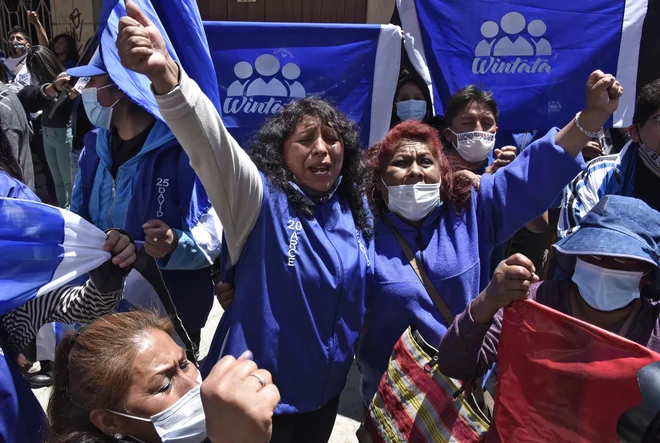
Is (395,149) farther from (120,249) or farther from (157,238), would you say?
(120,249)

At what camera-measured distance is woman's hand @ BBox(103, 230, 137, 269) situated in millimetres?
1741

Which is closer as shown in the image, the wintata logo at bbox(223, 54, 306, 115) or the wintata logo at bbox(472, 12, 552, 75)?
the wintata logo at bbox(223, 54, 306, 115)

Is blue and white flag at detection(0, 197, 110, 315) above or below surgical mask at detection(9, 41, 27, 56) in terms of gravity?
below

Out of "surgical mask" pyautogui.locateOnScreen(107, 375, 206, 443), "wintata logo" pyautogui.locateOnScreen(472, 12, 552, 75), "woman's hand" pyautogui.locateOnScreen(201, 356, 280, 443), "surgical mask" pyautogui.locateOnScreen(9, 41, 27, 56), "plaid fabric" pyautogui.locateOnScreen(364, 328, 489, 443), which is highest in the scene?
"surgical mask" pyautogui.locateOnScreen(9, 41, 27, 56)

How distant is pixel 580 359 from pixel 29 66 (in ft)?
18.9

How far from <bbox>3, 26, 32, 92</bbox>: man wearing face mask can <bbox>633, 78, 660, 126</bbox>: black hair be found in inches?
232

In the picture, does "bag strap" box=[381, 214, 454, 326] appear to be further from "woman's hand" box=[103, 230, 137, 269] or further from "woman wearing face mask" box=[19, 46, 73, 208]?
"woman wearing face mask" box=[19, 46, 73, 208]

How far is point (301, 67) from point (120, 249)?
7.81 ft

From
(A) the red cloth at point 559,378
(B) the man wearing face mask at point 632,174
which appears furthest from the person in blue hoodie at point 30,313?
(B) the man wearing face mask at point 632,174

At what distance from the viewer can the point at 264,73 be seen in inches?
146

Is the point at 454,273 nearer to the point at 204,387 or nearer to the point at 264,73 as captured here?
the point at 204,387

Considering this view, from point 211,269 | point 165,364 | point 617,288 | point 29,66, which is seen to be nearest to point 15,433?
point 165,364

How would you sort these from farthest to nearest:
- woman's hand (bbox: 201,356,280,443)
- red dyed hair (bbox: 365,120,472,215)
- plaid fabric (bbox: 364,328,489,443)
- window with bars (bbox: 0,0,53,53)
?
window with bars (bbox: 0,0,53,53) < red dyed hair (bbox: 365,120,472,215) < plaid fabric (bbox: 364,328,489,443) < woman's hand (bbox: 201,356,280,443)

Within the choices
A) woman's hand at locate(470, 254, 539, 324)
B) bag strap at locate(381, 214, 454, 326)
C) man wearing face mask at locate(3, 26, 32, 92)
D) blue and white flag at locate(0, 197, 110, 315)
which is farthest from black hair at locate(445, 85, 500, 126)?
man wearing face mask at locate(3, 26, 32, 92)
